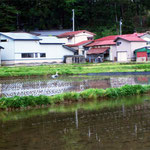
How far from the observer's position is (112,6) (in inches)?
2093

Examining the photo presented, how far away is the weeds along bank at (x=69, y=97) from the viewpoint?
11.2 meters

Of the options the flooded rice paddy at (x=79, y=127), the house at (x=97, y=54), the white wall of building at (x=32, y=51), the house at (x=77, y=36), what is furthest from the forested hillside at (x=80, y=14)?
the flooded rice paddy at (x=79, y=127)

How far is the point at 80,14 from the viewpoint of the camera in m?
52.6

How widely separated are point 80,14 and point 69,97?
4200 centimetres

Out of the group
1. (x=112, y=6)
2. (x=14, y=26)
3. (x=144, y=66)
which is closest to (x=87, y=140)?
(x=144, y=66)

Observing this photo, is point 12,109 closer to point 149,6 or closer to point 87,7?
point 87,7

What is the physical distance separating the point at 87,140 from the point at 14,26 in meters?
45.2

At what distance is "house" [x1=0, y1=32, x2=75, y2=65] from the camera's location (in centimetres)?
3394

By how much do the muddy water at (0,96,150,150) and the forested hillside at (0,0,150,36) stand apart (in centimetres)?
3896

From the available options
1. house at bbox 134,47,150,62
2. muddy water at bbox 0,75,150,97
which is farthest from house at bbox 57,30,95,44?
muddy water at bbox 0,75,150,97

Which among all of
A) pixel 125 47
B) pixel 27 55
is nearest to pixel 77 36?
pixel 125 47

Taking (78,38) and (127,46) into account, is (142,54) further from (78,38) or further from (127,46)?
(78,38)

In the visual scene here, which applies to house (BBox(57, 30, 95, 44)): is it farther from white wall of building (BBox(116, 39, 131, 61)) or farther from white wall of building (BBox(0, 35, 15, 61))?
white wall of building (BBox(0, 35, 15, 61))

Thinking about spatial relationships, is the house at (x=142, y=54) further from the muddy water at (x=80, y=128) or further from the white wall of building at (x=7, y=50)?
the muddy water at (x=80, y=128)
